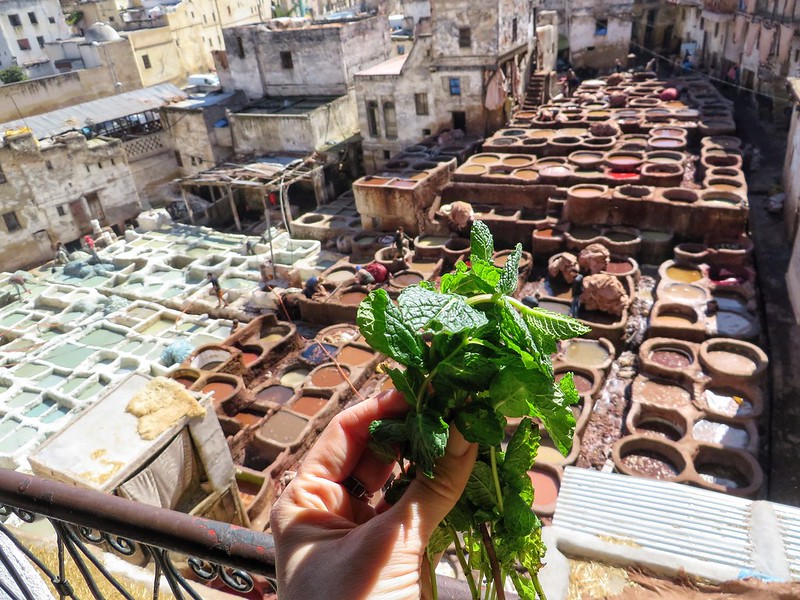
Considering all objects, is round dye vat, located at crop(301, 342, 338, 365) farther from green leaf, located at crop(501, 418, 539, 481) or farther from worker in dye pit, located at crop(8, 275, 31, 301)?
worker in dye pit, located at crop(8, 275, 31, 301)

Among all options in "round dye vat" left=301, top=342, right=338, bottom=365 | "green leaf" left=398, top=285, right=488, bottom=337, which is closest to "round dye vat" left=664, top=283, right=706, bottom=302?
"round dye vat" left=301, top=342, right=338, bottom=365

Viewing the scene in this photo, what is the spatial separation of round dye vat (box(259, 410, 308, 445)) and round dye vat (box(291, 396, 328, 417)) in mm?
361

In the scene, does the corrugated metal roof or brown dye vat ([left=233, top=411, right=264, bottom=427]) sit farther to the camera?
the corrugated metal roof

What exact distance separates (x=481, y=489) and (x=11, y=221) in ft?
98.8

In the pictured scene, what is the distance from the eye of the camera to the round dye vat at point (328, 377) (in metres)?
14.9

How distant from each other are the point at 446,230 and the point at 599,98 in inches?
577

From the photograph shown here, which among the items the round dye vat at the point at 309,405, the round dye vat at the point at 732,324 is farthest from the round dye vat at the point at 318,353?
the round dye vat at the point at 732,324

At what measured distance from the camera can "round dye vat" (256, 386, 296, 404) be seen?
48.7ft

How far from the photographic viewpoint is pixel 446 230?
20734 millimetres

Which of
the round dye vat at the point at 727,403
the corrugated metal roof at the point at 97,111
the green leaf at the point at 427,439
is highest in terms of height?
the green leaf at the point at 427,439

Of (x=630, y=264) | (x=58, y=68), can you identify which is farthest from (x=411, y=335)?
(x=58, y=68)

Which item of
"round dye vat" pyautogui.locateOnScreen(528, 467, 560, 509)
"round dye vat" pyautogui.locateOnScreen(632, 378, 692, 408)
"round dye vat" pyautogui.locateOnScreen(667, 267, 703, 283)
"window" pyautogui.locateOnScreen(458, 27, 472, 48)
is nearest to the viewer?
"round dye vat" pyautogui.locateOnScreen(528, 467, 560, 509)

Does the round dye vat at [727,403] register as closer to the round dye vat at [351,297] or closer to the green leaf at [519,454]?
the round dye vat at [351,297]

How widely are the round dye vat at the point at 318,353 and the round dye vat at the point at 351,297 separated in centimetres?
190
